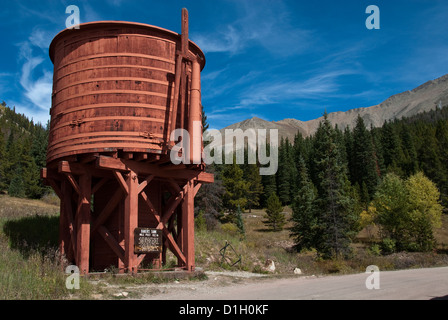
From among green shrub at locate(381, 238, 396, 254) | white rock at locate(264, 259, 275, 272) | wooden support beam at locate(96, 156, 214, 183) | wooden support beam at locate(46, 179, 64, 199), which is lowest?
green shrub at locate(381, 238, 396, 254)

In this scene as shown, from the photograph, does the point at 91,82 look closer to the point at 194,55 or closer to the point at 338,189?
the point at 194,55

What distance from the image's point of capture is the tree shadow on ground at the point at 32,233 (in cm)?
1658

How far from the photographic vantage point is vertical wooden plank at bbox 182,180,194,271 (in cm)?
1418

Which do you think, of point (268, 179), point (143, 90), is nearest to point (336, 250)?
point (143, 90)

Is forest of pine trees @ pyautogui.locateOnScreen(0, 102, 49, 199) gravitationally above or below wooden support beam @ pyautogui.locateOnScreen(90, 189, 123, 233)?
above

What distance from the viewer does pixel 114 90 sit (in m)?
13.2

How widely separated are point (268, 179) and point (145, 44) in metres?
77.1

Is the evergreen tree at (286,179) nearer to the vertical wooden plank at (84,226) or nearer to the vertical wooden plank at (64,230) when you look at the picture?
the vertical wooden plank at (64,230)

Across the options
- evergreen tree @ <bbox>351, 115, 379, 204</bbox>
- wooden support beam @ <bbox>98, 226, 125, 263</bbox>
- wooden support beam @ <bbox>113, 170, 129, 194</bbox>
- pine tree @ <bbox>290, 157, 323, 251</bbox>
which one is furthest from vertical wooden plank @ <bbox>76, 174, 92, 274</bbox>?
evergreen tree @ <bbox>351, 115, 379, 204</bbox>

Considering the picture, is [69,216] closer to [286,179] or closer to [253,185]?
[253,185]

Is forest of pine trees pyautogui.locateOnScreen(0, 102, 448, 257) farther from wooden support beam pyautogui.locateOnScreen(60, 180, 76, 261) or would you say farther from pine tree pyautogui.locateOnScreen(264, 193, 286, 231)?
wooden support beam pyautogui.locateOnScreen(60, 180, 76, 261)

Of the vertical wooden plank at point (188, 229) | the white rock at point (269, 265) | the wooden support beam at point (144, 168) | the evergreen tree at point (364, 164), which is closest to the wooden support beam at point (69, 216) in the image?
the wooden support beam at point (144, 168)

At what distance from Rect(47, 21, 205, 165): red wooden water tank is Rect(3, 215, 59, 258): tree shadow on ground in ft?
15.6

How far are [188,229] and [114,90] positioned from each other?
5.71 m
